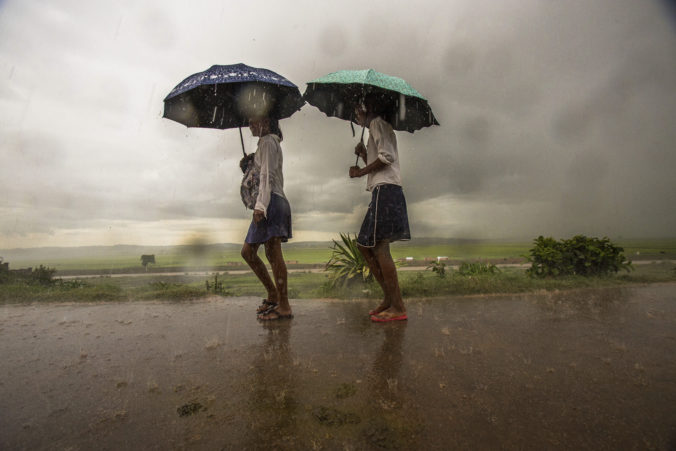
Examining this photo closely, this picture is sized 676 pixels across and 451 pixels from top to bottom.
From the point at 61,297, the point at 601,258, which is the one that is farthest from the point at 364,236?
the point at 601,258

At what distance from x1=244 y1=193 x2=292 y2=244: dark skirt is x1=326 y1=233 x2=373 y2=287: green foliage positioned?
2987mm

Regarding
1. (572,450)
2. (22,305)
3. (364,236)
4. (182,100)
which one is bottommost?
(572,450)

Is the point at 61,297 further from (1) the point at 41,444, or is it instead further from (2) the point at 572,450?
(2) the point at 572,450

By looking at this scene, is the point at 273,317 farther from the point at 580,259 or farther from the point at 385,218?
the point at 580,259

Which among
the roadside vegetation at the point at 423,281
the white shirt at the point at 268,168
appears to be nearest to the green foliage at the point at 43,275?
the roadside vegetation at the point at 423,281

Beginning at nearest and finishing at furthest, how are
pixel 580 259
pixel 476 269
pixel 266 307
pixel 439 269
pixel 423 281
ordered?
1. pixel 266 307
2. pixel 423 281
3. pixel 580 259
4. pixel 439 269
5. pixel 476 269

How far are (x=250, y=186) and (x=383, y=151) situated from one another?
1565 millimetres

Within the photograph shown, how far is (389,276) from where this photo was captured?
11.5ft

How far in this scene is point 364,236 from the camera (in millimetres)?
3566

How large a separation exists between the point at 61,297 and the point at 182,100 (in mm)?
3798

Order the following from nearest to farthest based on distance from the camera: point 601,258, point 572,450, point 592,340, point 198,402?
point 572,450 → point 198,402 → point 592,340 → point 601,258

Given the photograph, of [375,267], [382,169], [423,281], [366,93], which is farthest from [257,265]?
[423,281]

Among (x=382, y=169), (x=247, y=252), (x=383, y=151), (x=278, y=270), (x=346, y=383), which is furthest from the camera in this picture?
(x=247, y=252)

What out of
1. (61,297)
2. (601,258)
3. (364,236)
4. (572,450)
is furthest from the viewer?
(601,258)
